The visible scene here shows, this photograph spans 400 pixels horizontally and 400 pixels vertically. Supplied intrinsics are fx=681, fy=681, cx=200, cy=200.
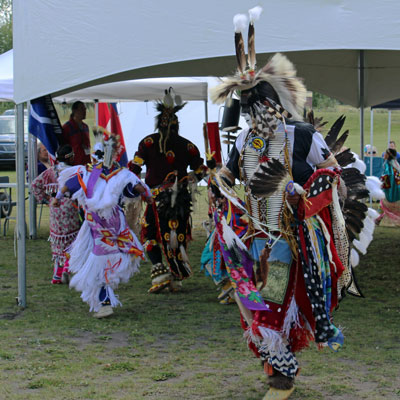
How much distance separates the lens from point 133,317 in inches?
223

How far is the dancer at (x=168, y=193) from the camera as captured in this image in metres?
6.55

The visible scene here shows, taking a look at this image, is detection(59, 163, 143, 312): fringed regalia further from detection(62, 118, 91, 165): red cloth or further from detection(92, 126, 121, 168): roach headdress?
detection(62, 118, 91, 165): red cloth

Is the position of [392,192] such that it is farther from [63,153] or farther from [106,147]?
[106,147]

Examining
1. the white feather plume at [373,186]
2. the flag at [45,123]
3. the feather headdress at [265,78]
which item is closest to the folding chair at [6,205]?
the flag at [45,123]

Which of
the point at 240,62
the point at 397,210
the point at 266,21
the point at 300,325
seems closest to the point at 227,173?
the point at 240,62

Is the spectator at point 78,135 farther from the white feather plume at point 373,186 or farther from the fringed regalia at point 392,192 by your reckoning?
the fringed regalia at point 392,192

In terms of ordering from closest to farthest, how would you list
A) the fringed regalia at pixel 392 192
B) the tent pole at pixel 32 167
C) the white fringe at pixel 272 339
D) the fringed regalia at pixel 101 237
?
the white fringe at pixel 272 339 < the fringed regalia at pixel 101 237 < the tent pole at pixel 32 167 < the fringed regalia at pixel 392 192

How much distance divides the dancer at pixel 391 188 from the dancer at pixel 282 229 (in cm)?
809

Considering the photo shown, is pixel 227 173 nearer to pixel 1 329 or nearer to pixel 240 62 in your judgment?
pixel 240 62

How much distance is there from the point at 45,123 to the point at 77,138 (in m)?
1.03

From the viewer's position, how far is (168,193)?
6547 millimetres

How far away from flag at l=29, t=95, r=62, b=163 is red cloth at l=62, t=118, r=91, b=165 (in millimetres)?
835

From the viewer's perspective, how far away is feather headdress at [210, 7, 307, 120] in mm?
3646

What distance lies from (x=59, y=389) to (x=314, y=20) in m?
2.98
